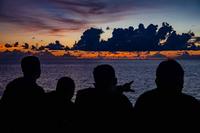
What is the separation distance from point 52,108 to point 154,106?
1.69 meters

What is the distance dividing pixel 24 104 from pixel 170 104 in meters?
1.93

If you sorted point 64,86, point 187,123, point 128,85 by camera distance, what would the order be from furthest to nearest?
point 64,86 < point 128,85 < point 187,123

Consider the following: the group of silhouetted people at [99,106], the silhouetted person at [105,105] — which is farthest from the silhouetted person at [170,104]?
the silhouetted person at [105,105]

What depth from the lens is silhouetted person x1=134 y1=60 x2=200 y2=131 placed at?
13.1 ft

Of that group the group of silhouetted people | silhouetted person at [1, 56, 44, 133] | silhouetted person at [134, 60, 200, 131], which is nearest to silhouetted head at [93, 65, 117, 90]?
the group of silhouetted people

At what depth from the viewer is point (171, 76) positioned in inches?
159


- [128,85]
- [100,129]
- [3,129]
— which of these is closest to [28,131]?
[3,129]

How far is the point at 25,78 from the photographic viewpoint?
5.12 metres

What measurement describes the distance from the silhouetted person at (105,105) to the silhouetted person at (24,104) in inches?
26.7

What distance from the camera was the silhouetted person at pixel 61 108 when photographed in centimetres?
521

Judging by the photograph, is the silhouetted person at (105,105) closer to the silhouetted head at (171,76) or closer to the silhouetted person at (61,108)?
the silhouetted person at (61,108)

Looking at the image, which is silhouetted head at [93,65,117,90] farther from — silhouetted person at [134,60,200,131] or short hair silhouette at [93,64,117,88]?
silhouetted person at [134,60,200,131]

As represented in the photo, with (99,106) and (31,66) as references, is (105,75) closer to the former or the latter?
(99,106)

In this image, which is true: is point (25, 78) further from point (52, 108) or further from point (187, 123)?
point (187, 123)
